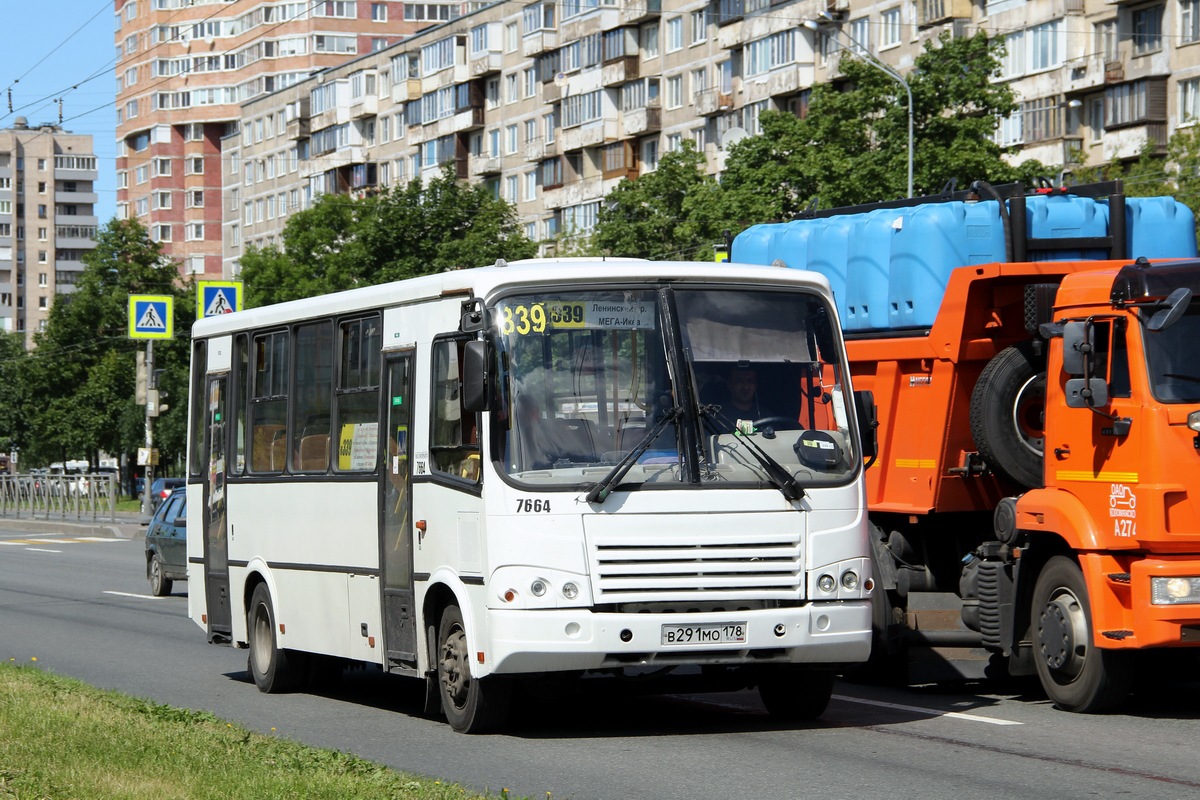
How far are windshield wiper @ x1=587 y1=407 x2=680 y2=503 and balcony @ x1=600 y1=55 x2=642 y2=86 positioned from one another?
237 ft

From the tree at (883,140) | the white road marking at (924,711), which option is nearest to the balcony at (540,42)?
the tree at (883,140)

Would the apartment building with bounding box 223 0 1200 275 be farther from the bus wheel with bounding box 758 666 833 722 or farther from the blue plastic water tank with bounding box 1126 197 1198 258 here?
the bus wheel with bounding box 758 666 833 722

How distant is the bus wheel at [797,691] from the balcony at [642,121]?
69.7m

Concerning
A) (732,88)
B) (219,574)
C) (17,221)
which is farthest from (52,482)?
(17,221)

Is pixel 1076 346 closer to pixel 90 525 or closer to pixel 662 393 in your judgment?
pixel 662 393

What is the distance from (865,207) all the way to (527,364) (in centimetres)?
475

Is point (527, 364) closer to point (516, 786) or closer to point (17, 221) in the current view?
point (516, 786)

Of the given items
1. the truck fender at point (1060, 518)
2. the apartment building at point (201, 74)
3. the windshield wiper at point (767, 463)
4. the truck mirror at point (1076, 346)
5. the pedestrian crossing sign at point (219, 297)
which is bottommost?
the truck fender at point (1060, 518)

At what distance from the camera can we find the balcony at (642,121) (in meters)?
80.6

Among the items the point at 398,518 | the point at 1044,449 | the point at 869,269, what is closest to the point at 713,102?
the point at 869,269

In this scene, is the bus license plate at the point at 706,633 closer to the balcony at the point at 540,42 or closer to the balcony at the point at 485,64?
the balcony at the point at 540,42

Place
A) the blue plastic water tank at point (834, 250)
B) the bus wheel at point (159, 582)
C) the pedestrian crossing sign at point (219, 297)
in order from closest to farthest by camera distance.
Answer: the blue plastic water tank at point (834, 250) < the bus wheel at point (159, 582) < the pedestrian crossing sign at point (219, 297)

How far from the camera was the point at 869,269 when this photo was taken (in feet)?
47.6

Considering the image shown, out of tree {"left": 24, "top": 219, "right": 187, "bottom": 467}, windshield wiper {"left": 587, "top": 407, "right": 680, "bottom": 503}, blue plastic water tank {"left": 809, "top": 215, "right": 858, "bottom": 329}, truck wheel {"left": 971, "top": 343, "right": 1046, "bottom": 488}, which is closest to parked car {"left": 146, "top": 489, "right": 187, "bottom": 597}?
blue plastic water tank {"left": 809, "top": 215, "right": 858, "bottom": 329}
